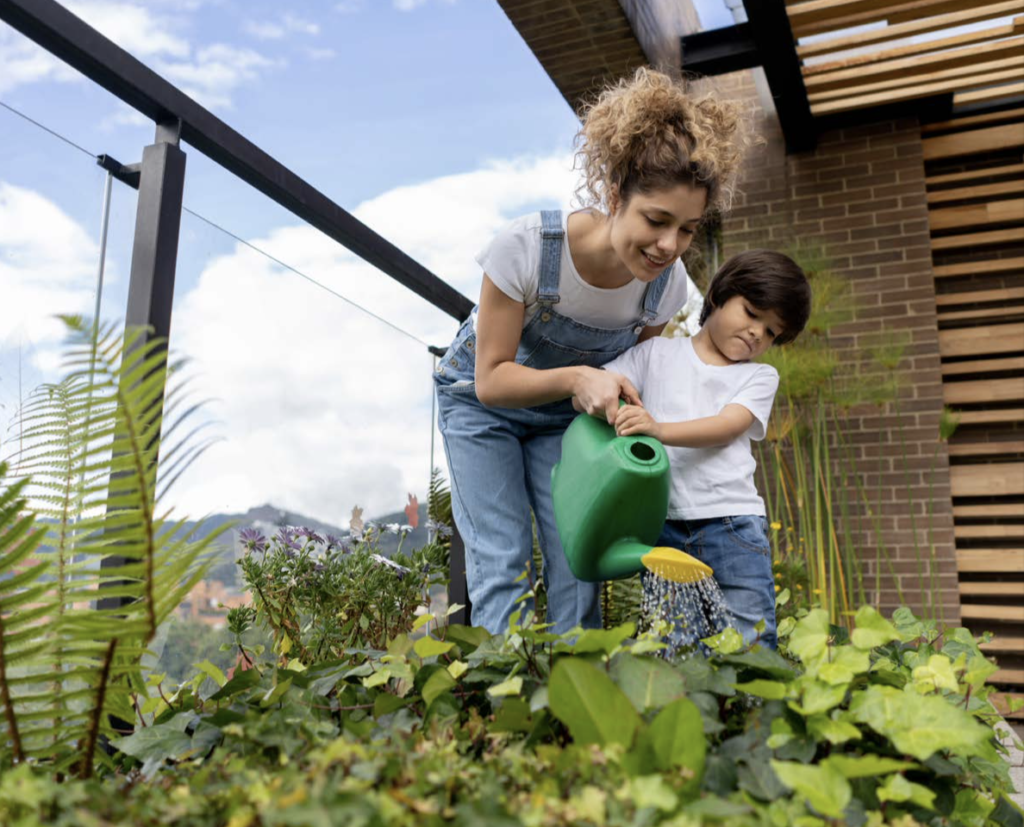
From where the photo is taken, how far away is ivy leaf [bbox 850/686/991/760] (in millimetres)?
688

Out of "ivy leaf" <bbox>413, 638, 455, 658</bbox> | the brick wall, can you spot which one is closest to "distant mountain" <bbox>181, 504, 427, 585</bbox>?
"ivy leaf" <bbox>413, 638, 455, 658</bbox>

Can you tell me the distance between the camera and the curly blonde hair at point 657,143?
1.47 m

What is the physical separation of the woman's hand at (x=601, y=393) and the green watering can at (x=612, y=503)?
0.04m

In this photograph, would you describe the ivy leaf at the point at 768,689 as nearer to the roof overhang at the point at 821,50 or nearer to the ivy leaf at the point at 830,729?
the ivy leaf at the point at 830,729

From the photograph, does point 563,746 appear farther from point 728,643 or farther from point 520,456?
point 520,456

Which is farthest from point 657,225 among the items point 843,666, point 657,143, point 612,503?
point 843,666

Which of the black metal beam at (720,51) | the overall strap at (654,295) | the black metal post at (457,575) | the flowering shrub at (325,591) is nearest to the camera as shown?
the overall strap at (654,295)

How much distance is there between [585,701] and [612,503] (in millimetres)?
634

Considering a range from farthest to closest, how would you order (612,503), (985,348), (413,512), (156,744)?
1. (985,348)
2. (413,512)
3. (612,503)
4. (156,744)

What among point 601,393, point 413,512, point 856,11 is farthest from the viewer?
point 856,11

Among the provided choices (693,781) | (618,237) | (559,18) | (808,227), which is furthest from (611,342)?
(808,227)

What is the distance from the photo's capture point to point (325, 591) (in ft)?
7.23

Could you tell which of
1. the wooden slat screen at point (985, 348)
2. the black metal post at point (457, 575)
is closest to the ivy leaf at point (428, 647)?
the black metal post at point (457, 575)

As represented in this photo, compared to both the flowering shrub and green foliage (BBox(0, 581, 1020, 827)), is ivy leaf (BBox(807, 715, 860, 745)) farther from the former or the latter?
the flowering shrub
